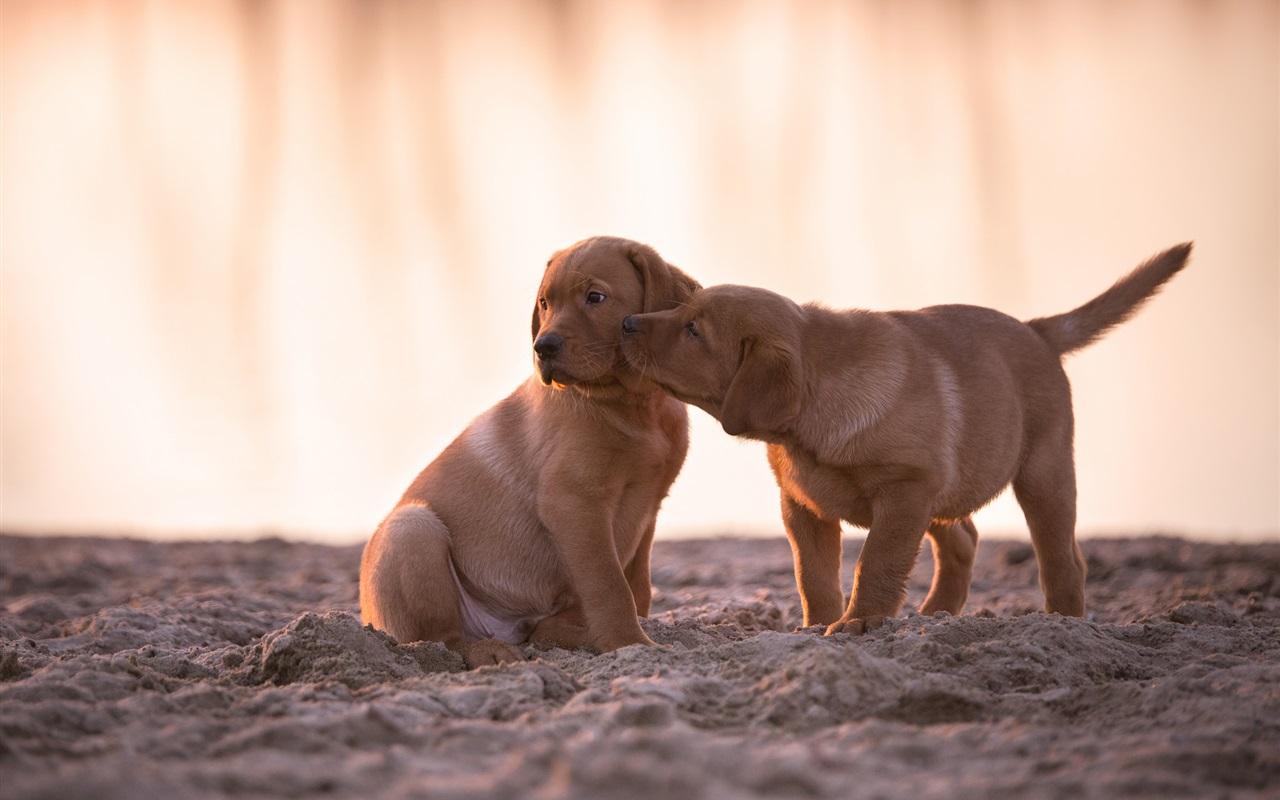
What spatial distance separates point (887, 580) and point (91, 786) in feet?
10.9

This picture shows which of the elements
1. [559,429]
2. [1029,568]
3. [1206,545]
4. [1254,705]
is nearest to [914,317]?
[559,429]

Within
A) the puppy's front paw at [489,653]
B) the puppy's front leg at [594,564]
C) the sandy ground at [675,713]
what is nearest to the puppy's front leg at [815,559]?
the sandy ground at [675,713]

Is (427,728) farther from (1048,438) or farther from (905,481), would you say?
(1048,438)

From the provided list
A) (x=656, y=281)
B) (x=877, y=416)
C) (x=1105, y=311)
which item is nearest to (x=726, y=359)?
(x=656, y=281)

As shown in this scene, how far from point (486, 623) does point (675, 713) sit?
6.62 feet

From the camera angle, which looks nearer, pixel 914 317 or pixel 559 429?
pixel 559 429

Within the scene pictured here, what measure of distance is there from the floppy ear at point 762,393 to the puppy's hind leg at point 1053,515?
56.9 inches

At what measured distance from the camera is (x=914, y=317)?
20.0 ft

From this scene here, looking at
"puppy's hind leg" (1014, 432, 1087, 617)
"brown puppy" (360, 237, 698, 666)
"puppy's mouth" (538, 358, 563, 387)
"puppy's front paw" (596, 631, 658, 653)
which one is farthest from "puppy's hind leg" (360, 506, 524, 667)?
"puppy's hind leg" (1014, 432, 1087, 617)

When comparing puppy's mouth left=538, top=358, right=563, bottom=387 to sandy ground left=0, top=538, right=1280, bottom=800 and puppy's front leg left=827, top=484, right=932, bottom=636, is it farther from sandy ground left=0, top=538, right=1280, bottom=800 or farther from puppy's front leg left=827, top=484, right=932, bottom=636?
puppy's front leg left=827, top=484, right=932, bottom=636

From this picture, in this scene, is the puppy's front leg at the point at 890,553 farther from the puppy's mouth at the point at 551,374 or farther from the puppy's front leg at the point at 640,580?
the puppy's mouth at the point at 551,374

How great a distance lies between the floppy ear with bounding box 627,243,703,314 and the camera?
5711mm

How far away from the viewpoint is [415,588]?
Result: 17.9ft

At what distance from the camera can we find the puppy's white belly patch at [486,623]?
5.75 meters
